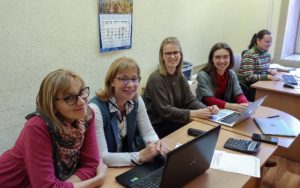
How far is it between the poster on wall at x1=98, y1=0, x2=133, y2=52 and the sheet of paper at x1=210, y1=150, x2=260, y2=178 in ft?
4.99

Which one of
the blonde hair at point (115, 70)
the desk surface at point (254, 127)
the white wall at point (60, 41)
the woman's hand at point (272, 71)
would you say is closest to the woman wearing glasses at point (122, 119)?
the blonde hair at point (115, 70)

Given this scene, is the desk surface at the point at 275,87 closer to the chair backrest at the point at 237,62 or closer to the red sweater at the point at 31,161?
the chair backrest at the point at 237,62

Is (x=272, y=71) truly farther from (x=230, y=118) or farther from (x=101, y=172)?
(x=101, y=172)

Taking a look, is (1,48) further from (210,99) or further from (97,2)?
(210,99)

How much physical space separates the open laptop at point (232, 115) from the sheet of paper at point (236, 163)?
44 cm

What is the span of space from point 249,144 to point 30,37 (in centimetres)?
164

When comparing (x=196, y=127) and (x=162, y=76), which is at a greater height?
(x=162, y=76)

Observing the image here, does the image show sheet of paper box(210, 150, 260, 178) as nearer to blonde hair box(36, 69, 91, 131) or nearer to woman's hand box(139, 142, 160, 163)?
woman's hand box(139, 142, 160, 163)

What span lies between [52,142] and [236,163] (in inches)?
36.5

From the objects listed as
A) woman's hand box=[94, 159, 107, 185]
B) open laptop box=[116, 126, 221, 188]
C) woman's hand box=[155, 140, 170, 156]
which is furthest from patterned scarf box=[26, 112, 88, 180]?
woman's hand box=[155, 140, 170, 156]

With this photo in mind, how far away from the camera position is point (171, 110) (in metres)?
2.17

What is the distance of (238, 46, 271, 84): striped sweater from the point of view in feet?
11.6

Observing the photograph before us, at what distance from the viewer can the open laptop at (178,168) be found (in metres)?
1.08

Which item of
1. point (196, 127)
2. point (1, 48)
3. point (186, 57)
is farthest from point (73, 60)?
point (186, 57)
